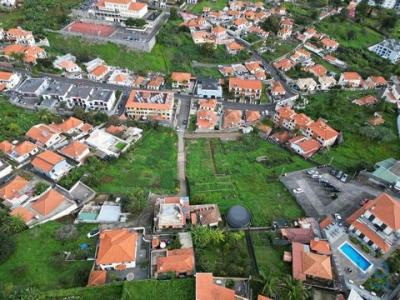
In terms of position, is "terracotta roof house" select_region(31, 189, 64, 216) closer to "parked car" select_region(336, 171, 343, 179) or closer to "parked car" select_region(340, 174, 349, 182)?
"parked car" select_region(336, 171, 343, 179)

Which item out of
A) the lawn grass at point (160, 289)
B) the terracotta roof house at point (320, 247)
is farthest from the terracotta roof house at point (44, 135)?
the terracotta roof house at point (320, 247)

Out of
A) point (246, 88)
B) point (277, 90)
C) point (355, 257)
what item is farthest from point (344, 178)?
point (246, 88)

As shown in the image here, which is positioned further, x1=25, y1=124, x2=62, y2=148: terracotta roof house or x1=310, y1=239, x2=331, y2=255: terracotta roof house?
x1=25, y1=124, x2=62, y2=148: terracotta roof house

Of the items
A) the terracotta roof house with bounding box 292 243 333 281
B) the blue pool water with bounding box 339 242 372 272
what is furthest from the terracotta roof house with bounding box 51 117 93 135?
the blue pool water with bounding box 339 242 372 272

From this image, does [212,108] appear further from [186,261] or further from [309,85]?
[186,261]

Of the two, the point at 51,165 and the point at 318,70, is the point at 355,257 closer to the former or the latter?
the point at 51,165

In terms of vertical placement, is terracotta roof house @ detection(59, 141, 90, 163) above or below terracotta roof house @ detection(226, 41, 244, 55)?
below

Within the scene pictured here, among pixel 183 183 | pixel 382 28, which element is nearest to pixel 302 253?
pixel 183 183

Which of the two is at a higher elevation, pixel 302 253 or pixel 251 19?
pixel 251 19
